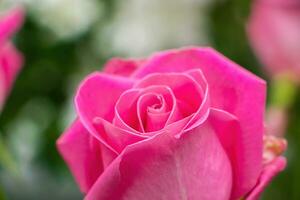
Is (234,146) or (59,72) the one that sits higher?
(234,146)

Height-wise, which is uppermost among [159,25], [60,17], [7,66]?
[7,66]

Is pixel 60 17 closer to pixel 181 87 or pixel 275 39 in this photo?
pixel 275 39

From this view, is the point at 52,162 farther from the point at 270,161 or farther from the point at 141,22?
the point at 270,161

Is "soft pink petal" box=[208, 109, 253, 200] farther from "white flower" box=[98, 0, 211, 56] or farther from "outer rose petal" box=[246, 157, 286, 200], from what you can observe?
"white flower" box=[98, 0, 211, 56]

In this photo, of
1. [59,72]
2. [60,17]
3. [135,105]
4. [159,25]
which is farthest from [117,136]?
[159,25]

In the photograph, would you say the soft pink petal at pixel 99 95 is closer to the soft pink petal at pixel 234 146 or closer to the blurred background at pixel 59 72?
the soft pink petal at pixel 234 146

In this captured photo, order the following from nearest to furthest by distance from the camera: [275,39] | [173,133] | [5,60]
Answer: [173,133]
[5,60]
[275,39]
